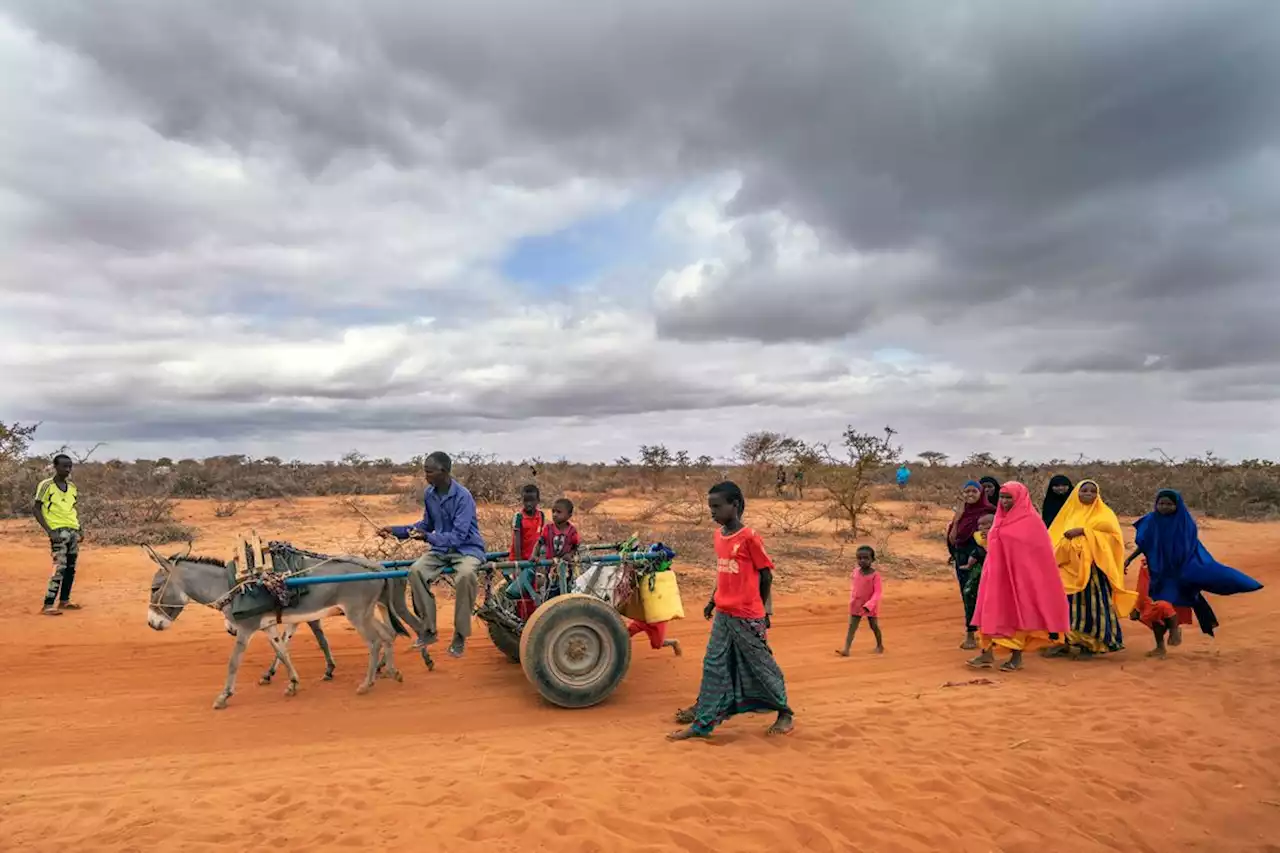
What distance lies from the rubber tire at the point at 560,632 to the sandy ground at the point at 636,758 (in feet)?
0.72

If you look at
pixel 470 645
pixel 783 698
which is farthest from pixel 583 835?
pixel 470 645

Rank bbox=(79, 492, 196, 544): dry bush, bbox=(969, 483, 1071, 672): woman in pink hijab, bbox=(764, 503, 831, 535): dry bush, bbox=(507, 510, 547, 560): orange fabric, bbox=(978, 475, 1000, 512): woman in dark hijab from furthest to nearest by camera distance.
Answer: bbox=(764, 503, 831, 535): dry bush
bbox=(79, 492, 196, 544): dry bush
bbox=(978, 475, 1000, 512): woman in dark hijab
bbox=(969, 483, 1071, 672): woman in pink hijab
bbox=(507, 510, 547, 560): orange fabric

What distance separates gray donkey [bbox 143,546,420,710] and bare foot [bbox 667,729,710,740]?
2985mm

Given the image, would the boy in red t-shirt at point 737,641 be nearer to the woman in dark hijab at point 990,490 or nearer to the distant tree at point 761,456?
the woman in dark hijab at point 990,490

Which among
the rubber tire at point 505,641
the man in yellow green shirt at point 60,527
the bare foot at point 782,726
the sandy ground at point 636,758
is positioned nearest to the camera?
the sandy ground at point 636,758

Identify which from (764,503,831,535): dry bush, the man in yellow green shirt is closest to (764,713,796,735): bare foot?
the man in yellow green shirt

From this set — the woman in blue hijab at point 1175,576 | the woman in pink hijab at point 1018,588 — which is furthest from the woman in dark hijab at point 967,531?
the woman in blue hijab at point 1175,576

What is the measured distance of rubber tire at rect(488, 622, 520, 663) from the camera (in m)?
7.85

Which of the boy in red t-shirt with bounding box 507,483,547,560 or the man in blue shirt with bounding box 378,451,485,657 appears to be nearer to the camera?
the man in blue shirt with bounding box 378,451,485,657

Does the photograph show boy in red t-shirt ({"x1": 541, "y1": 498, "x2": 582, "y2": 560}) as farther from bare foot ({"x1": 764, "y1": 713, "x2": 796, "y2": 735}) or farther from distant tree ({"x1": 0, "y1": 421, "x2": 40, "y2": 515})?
distant tree ({"x1": 0, "y1": 421, "x2": 40, "y2": 515})

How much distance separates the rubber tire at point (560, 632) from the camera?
652 centimetres

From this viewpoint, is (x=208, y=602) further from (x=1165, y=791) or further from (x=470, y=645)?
(x=1165, y=791)

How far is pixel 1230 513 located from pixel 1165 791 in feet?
86.4

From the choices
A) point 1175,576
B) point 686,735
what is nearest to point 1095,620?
point 1175,576
